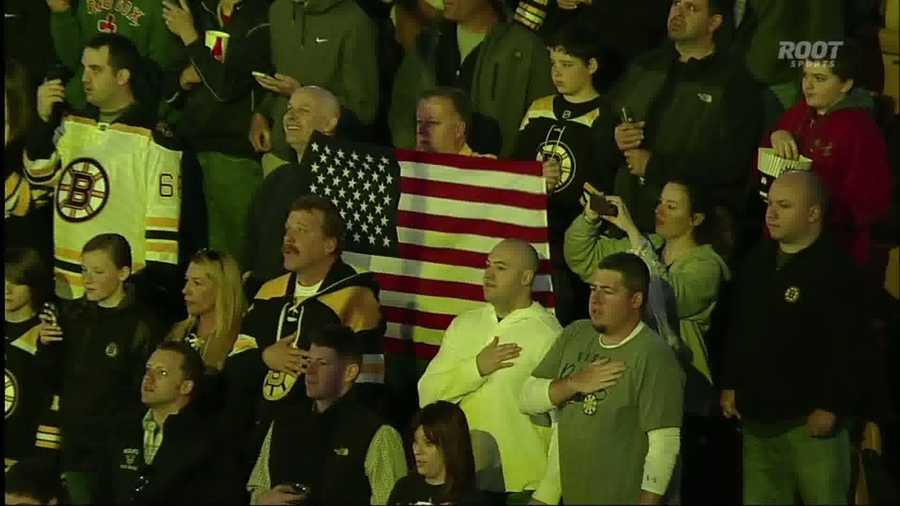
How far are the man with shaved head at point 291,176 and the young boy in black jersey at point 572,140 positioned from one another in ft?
3.00

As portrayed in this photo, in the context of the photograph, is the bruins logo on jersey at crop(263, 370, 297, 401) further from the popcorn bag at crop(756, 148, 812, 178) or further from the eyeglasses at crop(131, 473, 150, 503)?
the popcorn bag at crop(756, 148, 812, 178)

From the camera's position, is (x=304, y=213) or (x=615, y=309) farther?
(x=304, y=213)

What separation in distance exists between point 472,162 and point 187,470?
1.70 m

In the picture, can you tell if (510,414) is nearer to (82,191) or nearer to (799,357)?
(799,357)

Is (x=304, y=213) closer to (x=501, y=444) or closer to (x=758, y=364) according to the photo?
(x=501, y=444)

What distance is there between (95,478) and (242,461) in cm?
69

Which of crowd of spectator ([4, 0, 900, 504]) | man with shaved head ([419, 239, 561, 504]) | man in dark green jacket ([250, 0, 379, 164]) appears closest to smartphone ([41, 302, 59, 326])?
crowd of spectator ([4, 0, 900, 504])

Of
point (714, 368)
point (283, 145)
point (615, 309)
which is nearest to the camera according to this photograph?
point (615, 309)

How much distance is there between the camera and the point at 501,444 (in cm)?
912

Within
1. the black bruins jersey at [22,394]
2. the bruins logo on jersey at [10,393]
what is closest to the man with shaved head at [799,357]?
the black bruins jersey at [22,394]

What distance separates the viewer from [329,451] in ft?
30.5

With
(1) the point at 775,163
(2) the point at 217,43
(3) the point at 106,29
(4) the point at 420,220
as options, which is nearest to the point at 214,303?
(4) the point at 420,220

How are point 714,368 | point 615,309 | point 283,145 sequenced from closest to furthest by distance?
1. point 615,309
2. point 714,368
3. point 283,145

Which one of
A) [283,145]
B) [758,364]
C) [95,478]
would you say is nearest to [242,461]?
[95,478]
